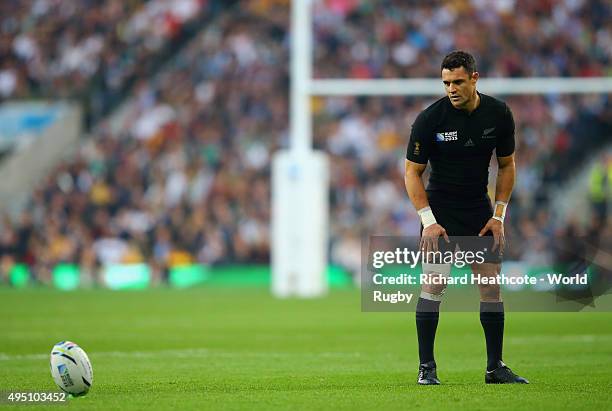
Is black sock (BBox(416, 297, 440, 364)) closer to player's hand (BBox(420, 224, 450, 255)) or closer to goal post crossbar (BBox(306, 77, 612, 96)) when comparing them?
player's hand (BBox(420, 224, 450, 255))

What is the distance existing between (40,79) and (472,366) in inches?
844

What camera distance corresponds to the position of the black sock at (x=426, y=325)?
7750 millimetres

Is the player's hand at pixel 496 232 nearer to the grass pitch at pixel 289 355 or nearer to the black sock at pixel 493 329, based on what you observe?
the black sock at pixel 493 329

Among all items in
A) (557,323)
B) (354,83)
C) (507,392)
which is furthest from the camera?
(354,83)

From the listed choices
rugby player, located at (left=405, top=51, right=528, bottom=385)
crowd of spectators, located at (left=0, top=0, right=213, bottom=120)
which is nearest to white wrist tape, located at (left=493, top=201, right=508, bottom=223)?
rugby player, located at (left=405, top=51, right=528, bottom=385)

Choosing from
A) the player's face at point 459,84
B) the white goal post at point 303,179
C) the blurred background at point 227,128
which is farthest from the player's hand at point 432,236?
the blurred background at point 227,128

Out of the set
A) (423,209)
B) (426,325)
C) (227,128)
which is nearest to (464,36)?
(227,128)

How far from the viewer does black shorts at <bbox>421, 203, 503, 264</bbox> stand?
784cm

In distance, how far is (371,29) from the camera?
25250 millimetres

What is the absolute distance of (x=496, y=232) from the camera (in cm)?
781

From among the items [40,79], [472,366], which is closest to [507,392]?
[472,366]

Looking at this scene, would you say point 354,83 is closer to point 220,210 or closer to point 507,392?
point 220,210

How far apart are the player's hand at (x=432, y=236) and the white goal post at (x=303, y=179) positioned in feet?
36.2

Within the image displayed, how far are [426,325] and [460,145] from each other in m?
1.17
